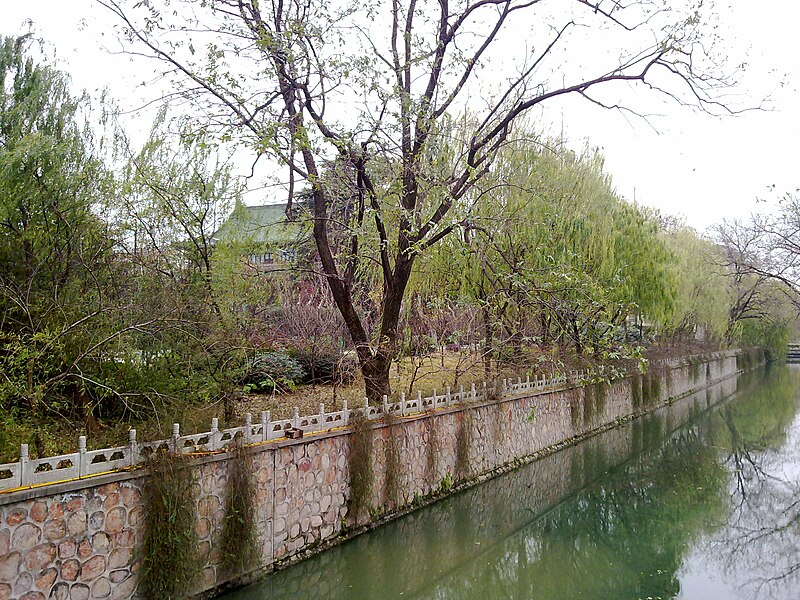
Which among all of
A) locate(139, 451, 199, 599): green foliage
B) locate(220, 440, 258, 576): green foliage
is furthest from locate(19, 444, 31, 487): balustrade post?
locate(220, 440, 258, 576): green foliage

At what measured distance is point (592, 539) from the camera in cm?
825

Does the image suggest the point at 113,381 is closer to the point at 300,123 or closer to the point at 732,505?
the point at 300,123

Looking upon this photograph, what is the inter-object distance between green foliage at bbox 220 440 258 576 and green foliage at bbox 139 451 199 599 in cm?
44

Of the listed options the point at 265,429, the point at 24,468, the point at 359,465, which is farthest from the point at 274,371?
the point at 24,468

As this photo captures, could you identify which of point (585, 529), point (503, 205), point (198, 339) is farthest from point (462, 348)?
point (198, 339)

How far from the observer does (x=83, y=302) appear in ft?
21.2

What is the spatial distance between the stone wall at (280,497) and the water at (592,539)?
314mm

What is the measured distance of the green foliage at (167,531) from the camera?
16.4 feet

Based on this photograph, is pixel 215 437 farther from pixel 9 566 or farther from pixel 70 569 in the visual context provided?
pixel 9 566

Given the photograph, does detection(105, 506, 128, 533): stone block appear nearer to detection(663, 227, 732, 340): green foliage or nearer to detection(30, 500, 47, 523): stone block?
detection(30, 500, 47, 523): stone block

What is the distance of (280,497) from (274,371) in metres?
3.59

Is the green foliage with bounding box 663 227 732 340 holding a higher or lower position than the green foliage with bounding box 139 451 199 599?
higher

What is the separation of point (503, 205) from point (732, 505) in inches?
230

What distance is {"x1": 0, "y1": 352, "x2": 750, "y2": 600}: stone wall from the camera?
173 inches
